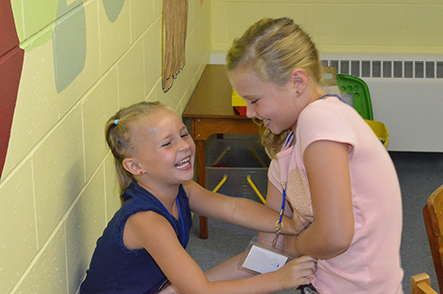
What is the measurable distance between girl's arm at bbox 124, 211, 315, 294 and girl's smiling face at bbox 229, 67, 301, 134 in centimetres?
34

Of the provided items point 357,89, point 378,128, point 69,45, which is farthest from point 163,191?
point 357,89

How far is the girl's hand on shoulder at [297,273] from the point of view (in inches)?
45.6

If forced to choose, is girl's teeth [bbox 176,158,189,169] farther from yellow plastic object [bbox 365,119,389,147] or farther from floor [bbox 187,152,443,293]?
yellow plastic object [bbox 365,119,389,147]

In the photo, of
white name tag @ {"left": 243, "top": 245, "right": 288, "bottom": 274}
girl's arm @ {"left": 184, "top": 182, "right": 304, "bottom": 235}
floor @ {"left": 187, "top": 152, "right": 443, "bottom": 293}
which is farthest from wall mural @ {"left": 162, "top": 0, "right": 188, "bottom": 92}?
white name tag @ {"left": 243, "top": 245, "right": 288, "bottom": 274}

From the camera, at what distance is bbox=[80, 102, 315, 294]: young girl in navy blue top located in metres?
1.16

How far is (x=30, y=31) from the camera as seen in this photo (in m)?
0.91

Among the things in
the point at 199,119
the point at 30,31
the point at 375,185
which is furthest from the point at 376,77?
the point at 30,31

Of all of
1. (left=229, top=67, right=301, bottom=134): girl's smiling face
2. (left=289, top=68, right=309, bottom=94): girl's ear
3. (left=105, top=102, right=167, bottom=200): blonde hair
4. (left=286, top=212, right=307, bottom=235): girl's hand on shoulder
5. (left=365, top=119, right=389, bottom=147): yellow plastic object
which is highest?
(left=289, top=68, right=309, bottom=94): girl's ear

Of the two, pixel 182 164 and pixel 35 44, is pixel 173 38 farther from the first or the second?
pixel 35 44

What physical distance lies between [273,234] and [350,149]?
0.48 meters

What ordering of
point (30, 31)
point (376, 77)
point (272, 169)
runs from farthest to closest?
point (376, 77), point (272, 169), point (30, 31)

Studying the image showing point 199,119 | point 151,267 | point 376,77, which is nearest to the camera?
point 151,267

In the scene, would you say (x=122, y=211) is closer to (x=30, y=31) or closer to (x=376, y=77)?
(x=30, y=31)

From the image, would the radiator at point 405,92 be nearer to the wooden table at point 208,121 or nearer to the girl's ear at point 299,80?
the wooden table at point 208,121
